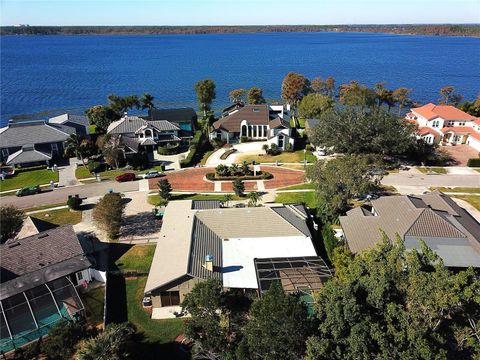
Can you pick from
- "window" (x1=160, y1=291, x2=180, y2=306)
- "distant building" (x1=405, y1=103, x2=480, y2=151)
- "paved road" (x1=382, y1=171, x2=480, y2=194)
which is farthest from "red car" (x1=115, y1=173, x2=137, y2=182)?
"distant building" (x1=405, y1=103, x2=480, y2=151)

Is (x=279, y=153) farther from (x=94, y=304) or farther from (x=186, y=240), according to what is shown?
(x=94, y=304)

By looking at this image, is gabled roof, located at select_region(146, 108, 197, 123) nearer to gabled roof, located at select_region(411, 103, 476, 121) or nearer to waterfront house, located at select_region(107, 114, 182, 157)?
waterfront house, located at select_region(107, 114, 182, 157)

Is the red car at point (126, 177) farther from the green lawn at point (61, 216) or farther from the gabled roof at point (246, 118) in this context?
the gabled roof at point (246, 118)

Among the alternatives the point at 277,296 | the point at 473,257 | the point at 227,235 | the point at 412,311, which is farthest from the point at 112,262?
the point at 473,257

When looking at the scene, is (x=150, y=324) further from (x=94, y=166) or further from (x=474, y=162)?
(x=474, y=162)

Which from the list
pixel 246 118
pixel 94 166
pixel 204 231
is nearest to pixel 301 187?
pixel 204 231

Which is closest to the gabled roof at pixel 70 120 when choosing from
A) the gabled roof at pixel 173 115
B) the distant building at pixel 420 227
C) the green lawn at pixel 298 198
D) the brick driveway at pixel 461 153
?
the gabled roof at pixel 173 115
